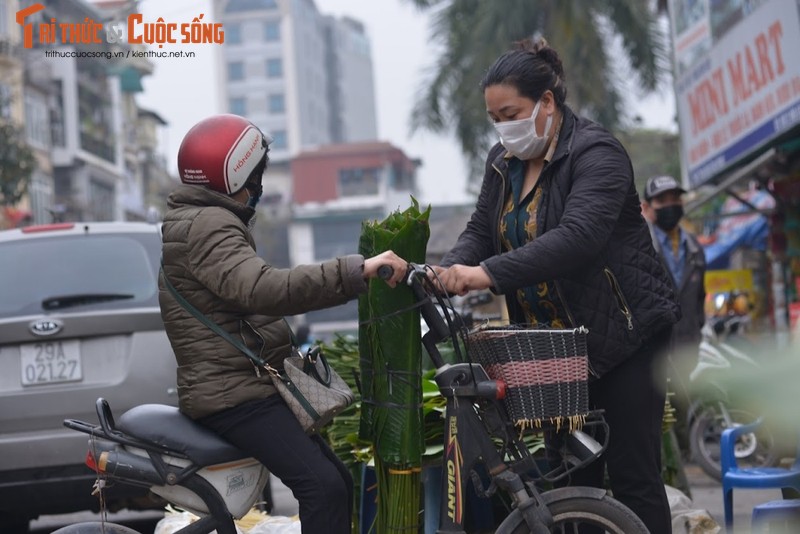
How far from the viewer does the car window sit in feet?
22.3

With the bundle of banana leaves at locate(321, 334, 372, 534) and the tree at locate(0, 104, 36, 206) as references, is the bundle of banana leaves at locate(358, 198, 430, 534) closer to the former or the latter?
the bundle of banana leaves at locate(321, 334, 372, 534)

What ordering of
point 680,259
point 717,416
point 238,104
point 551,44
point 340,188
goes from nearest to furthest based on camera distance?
point 680,259, point 717,416, point 551,44, point 340,188, point 238,104

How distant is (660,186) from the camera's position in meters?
8.59

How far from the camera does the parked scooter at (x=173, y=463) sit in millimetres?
3918

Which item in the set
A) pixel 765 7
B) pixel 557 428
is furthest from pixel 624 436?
pixel 765 7

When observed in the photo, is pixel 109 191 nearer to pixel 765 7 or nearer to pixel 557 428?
pixel 765 7

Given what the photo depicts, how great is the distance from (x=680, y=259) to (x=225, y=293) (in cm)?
541

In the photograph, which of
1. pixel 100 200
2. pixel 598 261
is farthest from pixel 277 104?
pixel 598 261

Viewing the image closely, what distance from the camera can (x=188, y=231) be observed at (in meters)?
3.91

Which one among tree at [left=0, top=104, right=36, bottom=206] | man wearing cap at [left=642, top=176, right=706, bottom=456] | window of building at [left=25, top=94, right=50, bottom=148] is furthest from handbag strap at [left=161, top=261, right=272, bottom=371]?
window of building at [left=25, top=94, right=50, bottom=148]

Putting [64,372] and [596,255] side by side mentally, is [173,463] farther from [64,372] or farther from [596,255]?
[64,372]

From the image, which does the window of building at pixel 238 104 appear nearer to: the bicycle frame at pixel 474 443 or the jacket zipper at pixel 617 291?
the jacket zipper at pixel 617 291

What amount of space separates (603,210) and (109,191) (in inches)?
2702

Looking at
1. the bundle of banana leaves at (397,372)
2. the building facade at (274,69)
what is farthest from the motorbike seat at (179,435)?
the building facade at (274,69)
